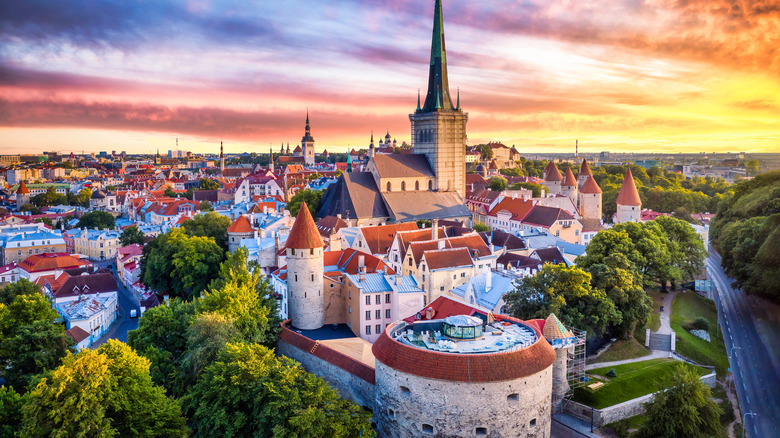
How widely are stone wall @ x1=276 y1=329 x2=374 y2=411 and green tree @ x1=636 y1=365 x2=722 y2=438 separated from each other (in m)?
12.5

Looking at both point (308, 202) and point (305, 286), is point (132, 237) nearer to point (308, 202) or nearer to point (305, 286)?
point (308, 202)

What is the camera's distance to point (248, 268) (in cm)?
4059

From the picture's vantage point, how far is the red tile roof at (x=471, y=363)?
22906mm

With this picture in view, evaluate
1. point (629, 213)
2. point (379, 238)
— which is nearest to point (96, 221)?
point (379, 238)

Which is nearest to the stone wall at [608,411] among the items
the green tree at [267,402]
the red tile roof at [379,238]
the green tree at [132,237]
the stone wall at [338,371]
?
the stone wall at [338,371]

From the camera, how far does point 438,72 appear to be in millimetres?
76438

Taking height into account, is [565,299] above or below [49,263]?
above

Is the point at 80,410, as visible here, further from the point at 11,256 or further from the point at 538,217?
the point at 11,256

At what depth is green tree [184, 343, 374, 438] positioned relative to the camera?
23578mm

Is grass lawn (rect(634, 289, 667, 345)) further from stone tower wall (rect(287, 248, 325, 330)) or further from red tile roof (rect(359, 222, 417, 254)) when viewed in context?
stone tower wall (rect(287, 248, 325, 330))

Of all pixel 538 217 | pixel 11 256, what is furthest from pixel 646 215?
pixel 11 256

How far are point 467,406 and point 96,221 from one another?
292ft

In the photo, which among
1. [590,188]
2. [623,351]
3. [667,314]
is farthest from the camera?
[590,188]

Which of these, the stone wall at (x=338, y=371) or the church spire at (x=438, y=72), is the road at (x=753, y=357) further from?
the church spire at (x=438, y=72)
